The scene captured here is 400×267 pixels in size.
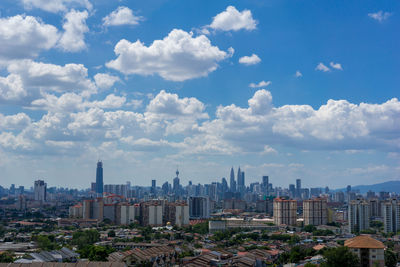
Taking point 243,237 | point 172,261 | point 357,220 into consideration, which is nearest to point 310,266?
point 172,261

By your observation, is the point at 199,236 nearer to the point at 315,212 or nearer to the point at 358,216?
the point at 358,216

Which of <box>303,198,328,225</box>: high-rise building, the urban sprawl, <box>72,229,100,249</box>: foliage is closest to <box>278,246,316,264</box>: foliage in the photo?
the urban sprawl

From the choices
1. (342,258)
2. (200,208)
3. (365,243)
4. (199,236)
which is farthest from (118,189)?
(342,258)

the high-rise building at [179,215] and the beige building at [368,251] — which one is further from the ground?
the beige building at [368,251]

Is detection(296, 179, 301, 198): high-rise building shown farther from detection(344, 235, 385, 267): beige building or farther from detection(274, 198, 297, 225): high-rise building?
detection(344, 235, 385, 267): beige building

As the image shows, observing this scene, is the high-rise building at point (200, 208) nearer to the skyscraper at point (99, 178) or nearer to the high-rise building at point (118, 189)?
the high-rise building at point (118, 189)

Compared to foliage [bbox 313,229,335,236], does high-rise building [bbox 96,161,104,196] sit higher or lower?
higher

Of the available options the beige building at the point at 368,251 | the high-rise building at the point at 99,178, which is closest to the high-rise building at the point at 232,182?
the high-rise building at the point at 99,178
